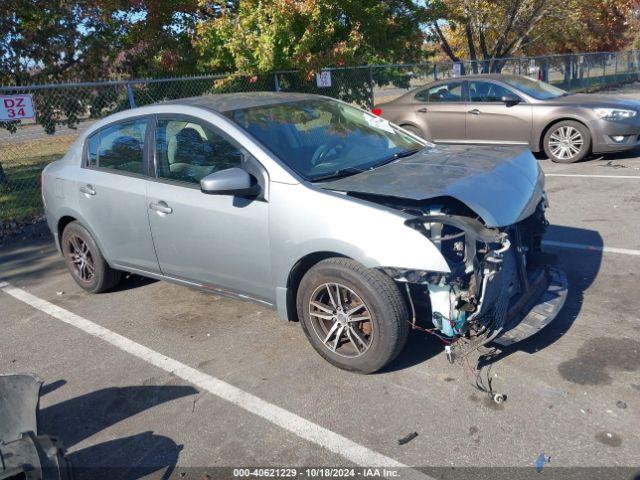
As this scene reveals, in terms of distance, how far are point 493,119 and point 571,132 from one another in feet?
4.33

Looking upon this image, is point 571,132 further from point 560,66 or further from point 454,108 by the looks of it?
point 560,66

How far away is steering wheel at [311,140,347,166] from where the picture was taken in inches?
162

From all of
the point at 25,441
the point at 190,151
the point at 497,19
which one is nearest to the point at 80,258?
the point at 190,151

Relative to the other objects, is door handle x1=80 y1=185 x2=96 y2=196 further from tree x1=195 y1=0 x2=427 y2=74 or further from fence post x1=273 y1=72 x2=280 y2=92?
fence post x1=273 y1=72 x2=280 y2=92

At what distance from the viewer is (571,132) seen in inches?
381

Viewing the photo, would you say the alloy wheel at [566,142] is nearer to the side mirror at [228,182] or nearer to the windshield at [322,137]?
the windshield at [322,137]

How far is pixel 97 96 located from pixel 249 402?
313 inches

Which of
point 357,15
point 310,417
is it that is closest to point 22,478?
point 310,417

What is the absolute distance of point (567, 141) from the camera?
973 centimetres

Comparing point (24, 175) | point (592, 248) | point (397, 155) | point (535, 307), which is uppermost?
point (397, 155)

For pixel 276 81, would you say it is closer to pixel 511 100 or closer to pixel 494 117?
pixel 494 117

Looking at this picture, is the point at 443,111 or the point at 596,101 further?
the point at 443,111

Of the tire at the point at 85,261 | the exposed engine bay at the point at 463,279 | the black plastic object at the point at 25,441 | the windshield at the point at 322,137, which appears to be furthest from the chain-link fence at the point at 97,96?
the exposed engine bay at the point at 463,279

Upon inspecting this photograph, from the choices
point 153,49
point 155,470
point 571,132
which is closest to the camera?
point 155,470
